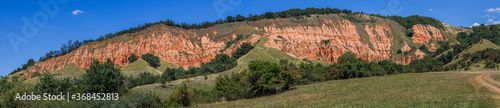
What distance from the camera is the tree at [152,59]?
114562mm

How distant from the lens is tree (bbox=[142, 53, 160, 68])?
115m

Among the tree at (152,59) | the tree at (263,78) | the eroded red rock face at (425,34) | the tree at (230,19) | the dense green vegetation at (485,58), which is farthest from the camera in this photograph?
the tree at (230,19)

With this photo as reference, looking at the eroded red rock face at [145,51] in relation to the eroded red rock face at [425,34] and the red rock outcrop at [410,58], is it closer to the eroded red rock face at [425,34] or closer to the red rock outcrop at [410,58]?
the red rock outcrop at [410,58]

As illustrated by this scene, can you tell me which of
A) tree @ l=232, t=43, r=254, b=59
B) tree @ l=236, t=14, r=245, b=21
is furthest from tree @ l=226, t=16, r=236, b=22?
tree @ l=232, t=43, r=254, b=59

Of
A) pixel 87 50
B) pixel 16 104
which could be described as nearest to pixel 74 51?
pixel 87 50

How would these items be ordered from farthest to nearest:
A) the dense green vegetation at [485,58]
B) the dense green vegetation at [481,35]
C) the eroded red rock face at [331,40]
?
the dense green vegetation at [481,35], the eroded red rock face at [331,40], the dense green vegetation at [485,58]

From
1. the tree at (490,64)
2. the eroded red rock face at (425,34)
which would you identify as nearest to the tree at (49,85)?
the tree at (490,64)

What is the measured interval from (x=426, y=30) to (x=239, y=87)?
484ft

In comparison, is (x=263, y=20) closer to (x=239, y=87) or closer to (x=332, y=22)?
(x=332, y=22)

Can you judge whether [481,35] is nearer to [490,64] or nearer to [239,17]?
[490,64]

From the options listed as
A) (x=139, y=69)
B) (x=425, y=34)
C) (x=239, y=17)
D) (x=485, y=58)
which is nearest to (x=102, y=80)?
(x=139, y=69)

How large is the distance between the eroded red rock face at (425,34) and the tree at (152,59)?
119 metres

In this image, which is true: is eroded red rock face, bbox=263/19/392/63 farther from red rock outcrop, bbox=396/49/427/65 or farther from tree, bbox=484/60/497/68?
tree, bbox=484/60/497/68

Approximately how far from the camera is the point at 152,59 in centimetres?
11538
